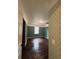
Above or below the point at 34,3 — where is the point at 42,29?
below
